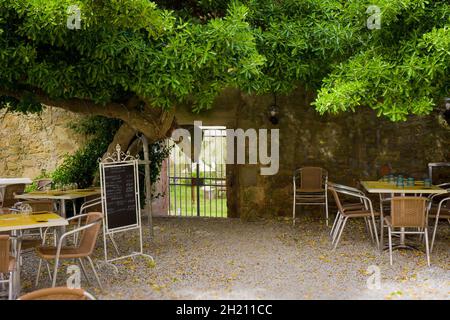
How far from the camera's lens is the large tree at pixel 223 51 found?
595 centimetres

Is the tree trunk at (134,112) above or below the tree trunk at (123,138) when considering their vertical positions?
above

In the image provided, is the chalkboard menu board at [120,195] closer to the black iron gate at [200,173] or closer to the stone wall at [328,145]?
the stone wall at [328,145]

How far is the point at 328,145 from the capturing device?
10320 mm

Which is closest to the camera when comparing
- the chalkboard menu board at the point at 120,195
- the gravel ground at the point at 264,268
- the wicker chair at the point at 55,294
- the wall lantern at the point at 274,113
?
the wicker chair at the point at 55,294

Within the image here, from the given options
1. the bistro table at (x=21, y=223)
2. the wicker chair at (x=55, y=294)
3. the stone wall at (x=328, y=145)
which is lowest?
the wicker chair at (x=55, y=294)

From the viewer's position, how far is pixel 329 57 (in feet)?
24.6

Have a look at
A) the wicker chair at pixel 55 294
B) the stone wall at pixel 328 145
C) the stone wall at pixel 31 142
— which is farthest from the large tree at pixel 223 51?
the stone wall at pixel 31 142

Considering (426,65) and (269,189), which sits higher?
(426,65)

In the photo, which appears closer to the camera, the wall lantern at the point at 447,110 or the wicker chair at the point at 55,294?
the wicker chair at the point at 55,294

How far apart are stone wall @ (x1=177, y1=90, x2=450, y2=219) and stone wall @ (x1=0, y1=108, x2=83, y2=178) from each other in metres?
3.68

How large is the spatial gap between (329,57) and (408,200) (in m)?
2.21

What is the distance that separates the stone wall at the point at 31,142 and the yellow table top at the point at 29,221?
19.5 ft

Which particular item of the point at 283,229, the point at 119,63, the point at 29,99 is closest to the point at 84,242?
the point at 119,63
